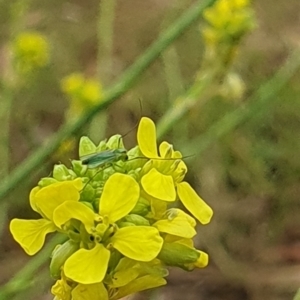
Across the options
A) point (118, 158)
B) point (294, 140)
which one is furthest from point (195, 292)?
point (118, 158)

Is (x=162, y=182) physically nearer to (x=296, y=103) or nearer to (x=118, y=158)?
(x=118, y=158)

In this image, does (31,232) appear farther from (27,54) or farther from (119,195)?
(27,54)

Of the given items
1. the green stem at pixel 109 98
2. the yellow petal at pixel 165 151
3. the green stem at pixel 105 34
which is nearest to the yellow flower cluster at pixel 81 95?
the green stem at pixel 109 98

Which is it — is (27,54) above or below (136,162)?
above

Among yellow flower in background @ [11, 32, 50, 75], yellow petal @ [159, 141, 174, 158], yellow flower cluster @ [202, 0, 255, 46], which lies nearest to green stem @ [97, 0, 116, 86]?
yellow flower in background @ [11, 32, 50, 75]

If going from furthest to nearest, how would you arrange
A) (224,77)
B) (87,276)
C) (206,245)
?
(206,245)
(224,77)
(87,276)

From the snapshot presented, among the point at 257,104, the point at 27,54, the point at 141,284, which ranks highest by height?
the point at 27,54

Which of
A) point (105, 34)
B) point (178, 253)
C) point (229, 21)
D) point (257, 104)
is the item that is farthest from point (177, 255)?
point (105, 34)
